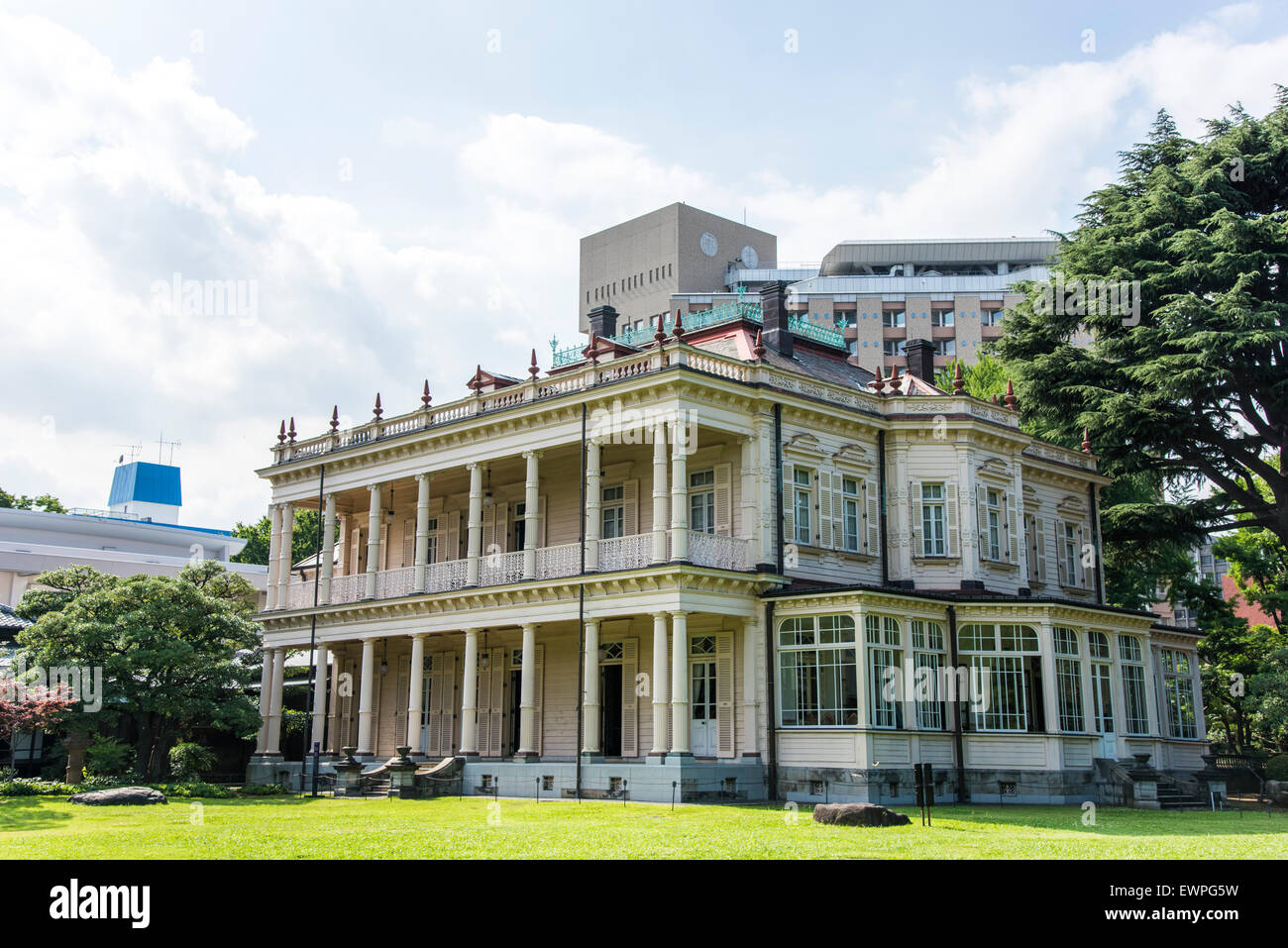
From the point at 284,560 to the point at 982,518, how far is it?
70.3 ft

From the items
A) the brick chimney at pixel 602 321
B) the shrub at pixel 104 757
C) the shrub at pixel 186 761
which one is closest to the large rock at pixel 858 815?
the brick chimney at pixel 602 321

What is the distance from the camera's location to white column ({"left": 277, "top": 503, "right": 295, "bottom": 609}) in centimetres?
3759

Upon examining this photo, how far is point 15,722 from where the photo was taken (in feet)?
95.0

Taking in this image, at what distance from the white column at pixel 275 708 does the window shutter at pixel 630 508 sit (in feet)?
42.2

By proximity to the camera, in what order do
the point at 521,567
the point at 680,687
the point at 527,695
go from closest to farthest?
the point at 680,687 → the point at 527,695 → the point at 521,567

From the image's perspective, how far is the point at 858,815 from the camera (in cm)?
1925

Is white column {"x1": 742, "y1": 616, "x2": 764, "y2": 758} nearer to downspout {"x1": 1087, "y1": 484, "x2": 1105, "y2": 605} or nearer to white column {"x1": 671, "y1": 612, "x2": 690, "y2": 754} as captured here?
white column {"x1": 671, "y1": 612, "x2": 690, "y2": 754}

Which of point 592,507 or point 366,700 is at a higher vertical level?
point 592,507

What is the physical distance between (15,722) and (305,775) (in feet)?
25.2

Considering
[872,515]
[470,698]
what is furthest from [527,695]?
[872,515]

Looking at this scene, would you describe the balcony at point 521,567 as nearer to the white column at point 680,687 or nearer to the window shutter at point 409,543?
the white column at point 680,687

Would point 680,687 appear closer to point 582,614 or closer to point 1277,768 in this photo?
point 582,614
